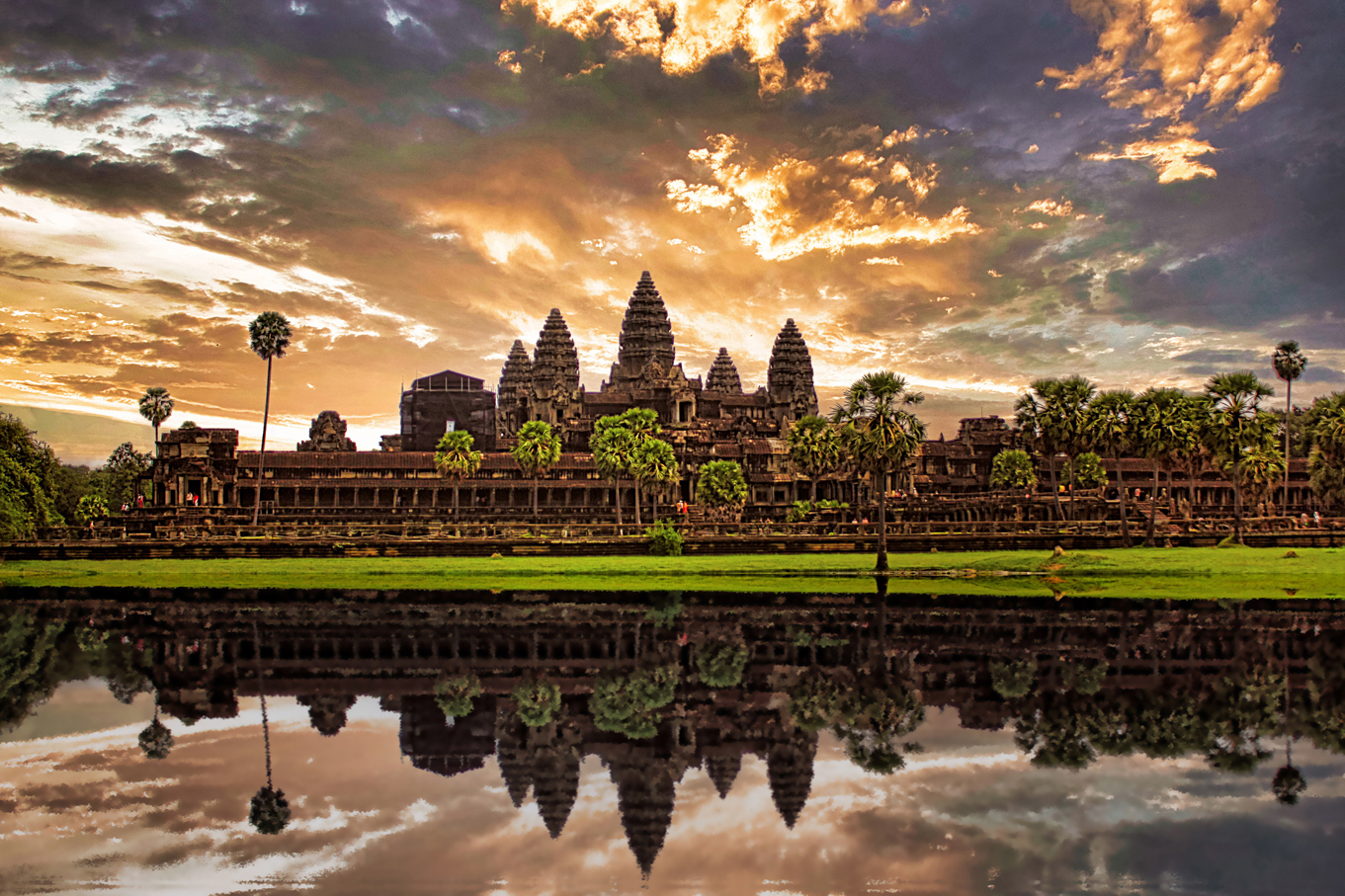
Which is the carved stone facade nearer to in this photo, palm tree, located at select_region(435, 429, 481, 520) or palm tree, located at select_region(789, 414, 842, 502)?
palm tree, located at select_region(435, 429, 481, 520)

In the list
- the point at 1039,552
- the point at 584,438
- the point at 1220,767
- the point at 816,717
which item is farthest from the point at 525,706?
the point at 584,438

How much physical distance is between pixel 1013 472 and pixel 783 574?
217 ft

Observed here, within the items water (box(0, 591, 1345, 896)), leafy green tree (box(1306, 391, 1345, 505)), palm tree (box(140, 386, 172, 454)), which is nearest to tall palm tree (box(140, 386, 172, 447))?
palm tree (box(140, 386, 172, 454))

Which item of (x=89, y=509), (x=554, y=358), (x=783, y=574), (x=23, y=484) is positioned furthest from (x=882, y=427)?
(x=554, y=358)

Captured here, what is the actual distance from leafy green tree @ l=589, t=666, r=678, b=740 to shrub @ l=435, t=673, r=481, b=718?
2.93 metres

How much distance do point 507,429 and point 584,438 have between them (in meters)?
29.2

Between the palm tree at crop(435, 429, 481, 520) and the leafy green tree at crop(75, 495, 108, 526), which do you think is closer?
the palm tree at crop(435, 429, 481, 520)

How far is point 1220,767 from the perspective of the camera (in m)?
17.3

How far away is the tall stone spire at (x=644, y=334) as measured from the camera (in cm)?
13688

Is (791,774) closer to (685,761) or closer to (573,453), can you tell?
(685,761)

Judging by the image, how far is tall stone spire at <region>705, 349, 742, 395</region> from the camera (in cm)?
15212

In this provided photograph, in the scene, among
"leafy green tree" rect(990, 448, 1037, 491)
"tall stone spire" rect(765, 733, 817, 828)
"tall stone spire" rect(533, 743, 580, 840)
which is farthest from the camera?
"leafy green tree" rect(990, 448, 1037, 491)

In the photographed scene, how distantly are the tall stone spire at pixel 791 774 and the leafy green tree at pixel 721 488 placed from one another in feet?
209

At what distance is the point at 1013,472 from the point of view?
10638 cm
